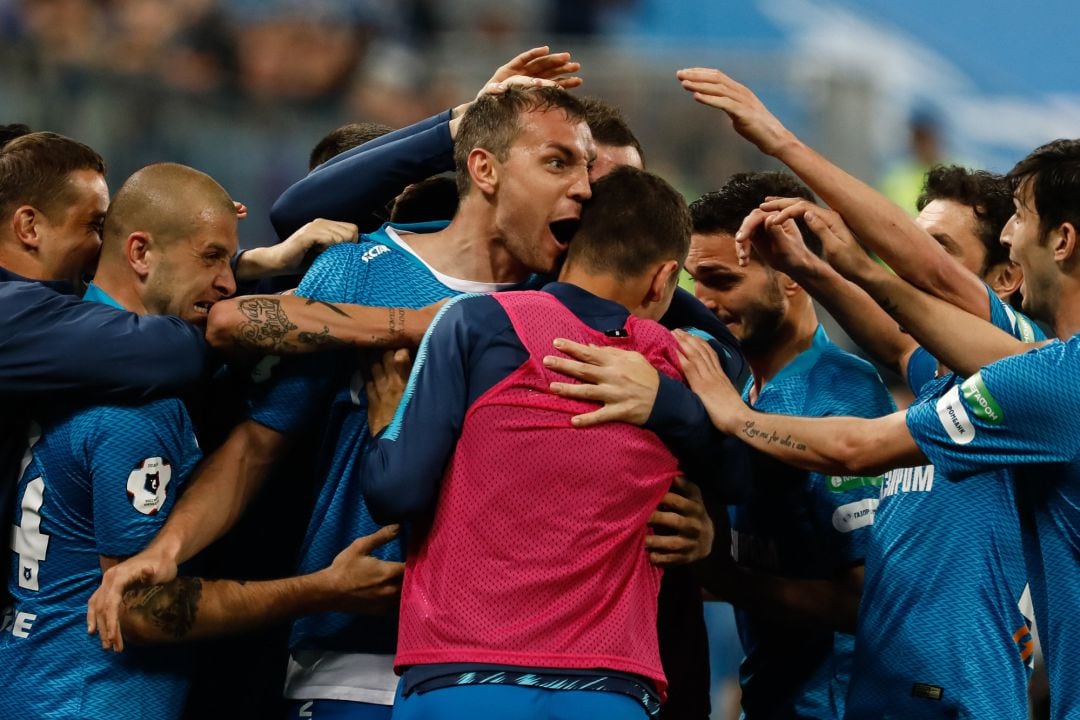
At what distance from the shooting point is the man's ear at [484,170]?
378 cm

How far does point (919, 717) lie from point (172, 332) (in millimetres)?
2229

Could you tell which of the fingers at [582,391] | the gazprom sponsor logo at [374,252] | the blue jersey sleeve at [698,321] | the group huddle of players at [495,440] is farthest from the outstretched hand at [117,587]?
Answer: the blue jersey sleeve at [698,321]

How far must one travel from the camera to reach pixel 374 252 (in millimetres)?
3766

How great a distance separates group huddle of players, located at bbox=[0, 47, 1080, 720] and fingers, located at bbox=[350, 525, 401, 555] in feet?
0.06

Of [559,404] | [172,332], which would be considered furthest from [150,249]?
[559,404]

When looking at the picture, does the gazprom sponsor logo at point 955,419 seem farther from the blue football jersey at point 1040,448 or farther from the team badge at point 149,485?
the team badge at point 149,485

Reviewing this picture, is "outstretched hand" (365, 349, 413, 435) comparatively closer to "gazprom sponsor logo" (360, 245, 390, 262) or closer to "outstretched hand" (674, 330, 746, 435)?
"gazprom sponsor logo" (360, 245, 390, 262)

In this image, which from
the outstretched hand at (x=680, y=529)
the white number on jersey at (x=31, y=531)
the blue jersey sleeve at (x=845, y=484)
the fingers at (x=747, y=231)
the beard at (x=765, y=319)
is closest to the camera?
the outstretched hand at (x=680, y=529)

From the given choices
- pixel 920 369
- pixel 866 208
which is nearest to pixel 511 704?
pixel 866 208

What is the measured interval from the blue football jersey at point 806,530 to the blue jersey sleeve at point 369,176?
1278 millimetres

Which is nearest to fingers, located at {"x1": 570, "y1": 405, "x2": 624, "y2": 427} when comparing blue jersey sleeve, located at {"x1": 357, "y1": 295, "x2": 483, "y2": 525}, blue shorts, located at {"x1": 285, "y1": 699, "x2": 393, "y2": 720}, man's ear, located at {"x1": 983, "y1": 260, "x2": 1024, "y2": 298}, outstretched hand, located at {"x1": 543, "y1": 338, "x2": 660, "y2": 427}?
outstretched hand, located at {"x1": 543, "y1": 338, "x2": 660, "y2": 427}

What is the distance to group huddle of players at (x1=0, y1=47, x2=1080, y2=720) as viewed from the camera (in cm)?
312

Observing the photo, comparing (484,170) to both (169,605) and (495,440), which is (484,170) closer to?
(495,440)

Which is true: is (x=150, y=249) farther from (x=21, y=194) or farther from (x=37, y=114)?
(x=37, y=114)
